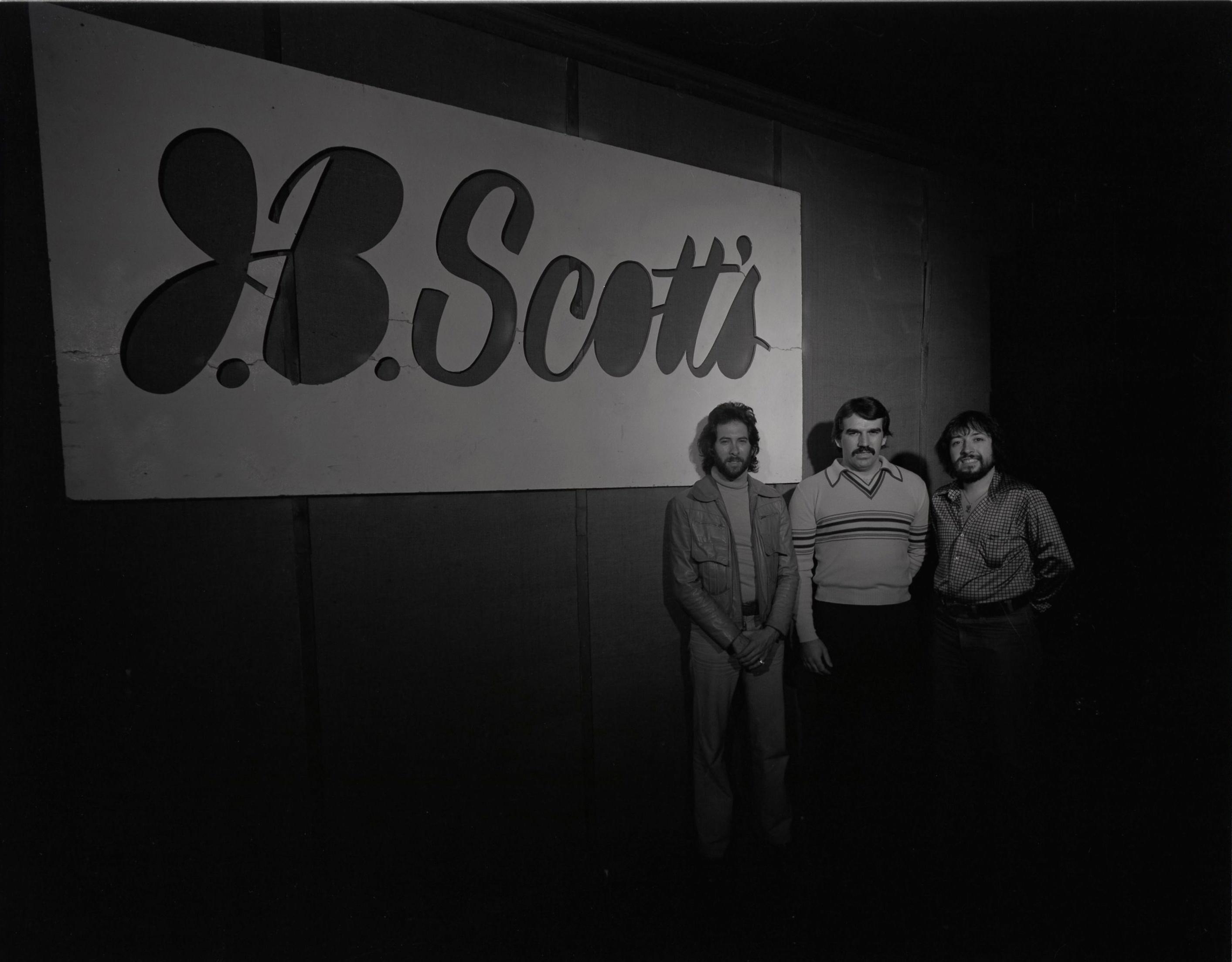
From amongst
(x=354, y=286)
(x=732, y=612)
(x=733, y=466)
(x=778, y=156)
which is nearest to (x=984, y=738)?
(x=732, y=612)

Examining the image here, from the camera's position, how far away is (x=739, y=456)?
87.8 inches

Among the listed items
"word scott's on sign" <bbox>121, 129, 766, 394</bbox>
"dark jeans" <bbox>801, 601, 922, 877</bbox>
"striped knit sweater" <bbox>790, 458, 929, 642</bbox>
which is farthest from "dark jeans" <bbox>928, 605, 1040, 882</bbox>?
"word scott's on sign" <bbox>121, 129, 766, 394</bbox>

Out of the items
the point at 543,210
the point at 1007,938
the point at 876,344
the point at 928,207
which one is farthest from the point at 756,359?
the point at 1007,938

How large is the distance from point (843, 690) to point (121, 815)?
103 inches

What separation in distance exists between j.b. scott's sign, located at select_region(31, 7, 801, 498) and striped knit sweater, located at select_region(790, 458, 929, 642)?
23.5 inches

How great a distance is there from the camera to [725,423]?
224 centimetres

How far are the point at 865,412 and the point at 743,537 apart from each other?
80 centimetres

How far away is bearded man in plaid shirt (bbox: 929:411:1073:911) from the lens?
2.26m

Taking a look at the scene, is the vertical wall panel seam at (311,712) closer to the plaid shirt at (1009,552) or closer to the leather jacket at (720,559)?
the leather jacket at (720,559)

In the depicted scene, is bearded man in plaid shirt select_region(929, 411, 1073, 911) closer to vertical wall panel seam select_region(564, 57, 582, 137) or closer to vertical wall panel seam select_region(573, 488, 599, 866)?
vertical wall panel seam select_region(573, 488, 599, 866)

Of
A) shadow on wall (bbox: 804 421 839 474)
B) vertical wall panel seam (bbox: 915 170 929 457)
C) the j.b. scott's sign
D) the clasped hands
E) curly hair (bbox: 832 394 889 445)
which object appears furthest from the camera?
vertical wall panel seam (bbox: 915 170 929 457)

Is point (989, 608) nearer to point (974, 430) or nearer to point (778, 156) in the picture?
point (974, 430)

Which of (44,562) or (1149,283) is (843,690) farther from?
Result: (44,562)

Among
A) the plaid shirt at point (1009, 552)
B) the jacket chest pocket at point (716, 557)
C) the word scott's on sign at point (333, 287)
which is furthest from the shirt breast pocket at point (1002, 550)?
the word scott's on sign at point (333, 287)
